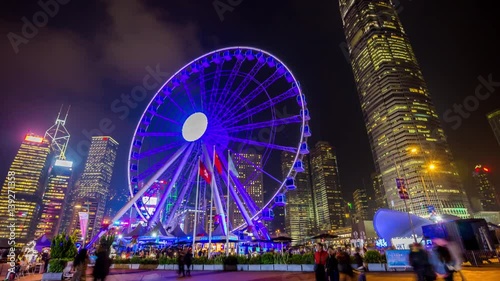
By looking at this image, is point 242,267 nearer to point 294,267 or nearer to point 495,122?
point 294,267

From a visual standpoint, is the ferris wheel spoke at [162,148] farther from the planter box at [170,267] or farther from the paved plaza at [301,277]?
the paved plaza at [301,277]

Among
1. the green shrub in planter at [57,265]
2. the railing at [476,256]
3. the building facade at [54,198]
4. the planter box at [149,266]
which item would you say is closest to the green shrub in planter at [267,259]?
the planter box at [149,266]

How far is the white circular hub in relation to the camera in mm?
32375

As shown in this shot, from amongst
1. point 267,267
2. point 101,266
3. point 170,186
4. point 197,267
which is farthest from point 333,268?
point 170,186

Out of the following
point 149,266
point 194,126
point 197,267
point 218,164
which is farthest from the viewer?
point 194,126

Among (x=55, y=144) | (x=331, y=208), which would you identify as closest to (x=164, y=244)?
(x=331, y=208)

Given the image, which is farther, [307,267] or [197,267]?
[197,267]

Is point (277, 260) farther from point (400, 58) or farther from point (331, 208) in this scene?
point (331, 208)

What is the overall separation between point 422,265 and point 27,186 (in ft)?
569

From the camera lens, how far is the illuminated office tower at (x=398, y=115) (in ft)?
379

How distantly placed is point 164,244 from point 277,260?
61.2 feet

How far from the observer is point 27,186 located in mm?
138500

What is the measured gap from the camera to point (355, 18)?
157 m

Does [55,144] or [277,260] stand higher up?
[55,144]
